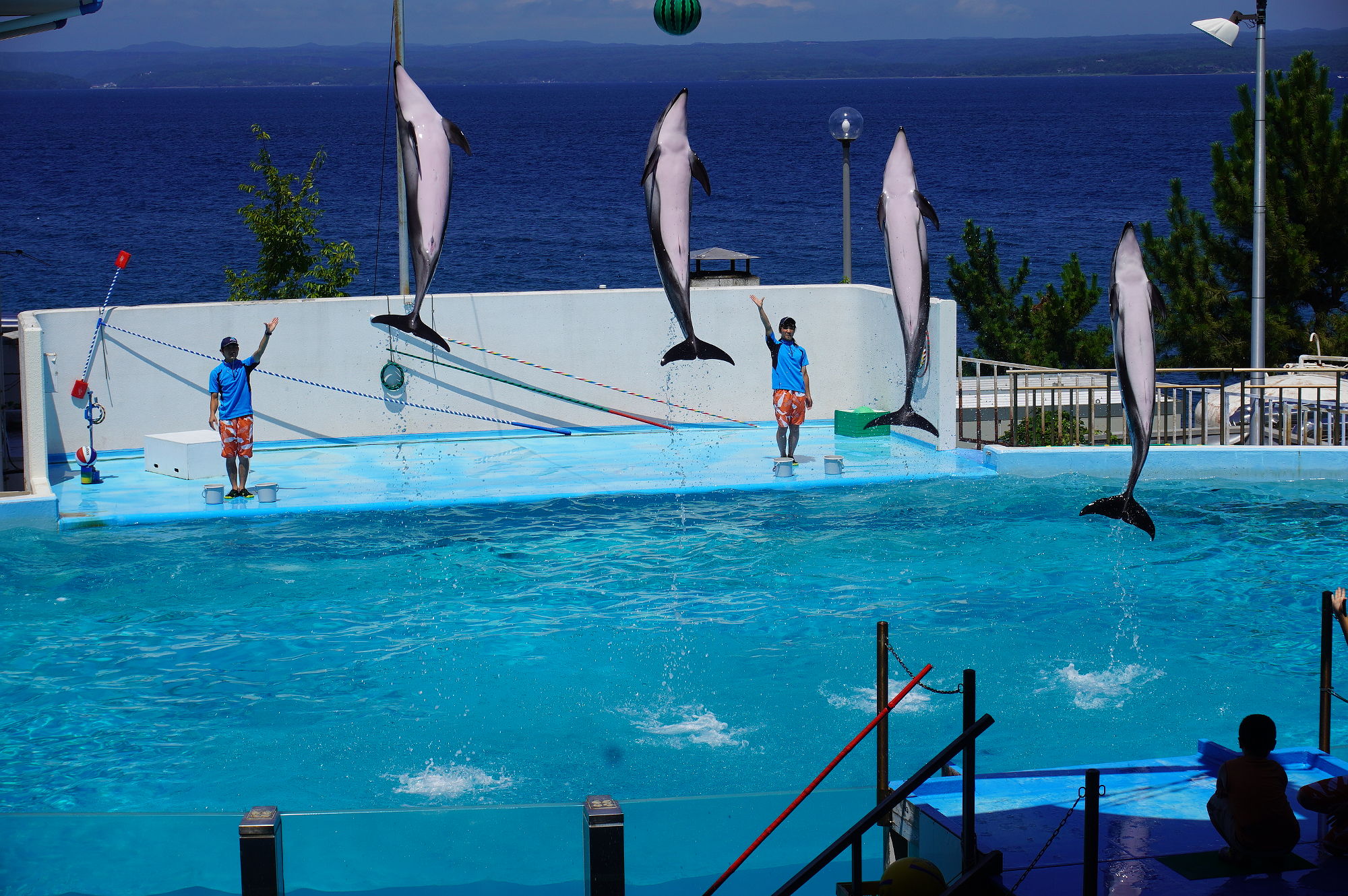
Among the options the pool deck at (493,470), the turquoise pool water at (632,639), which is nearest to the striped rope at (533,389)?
the pool deck at (493,470)

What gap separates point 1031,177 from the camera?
9125 centimetres

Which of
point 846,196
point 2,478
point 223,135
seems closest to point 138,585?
point 2,478

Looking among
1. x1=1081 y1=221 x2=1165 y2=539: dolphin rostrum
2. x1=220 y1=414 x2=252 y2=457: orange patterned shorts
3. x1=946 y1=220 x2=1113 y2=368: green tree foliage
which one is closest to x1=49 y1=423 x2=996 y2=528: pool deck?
x1=220 y1=414 x2=252 y2=457: orange patterned shorts

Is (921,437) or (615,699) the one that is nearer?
(615,699)

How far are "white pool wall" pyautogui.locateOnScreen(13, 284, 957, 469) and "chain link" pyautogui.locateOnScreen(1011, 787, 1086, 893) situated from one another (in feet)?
32.0

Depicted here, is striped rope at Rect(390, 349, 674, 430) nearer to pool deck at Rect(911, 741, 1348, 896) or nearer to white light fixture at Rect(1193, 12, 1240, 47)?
white light fixture at Rect(1193, 12, 1240, 47)

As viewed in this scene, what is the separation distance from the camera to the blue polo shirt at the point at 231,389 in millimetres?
13164

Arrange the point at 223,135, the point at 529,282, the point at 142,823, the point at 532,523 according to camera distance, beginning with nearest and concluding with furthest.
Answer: the point at 142,823 → the point at 532,523 → the point at 529,282 → the point at 223,135

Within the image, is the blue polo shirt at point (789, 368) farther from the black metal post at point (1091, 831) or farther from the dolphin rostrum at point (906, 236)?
the black metal post at point (1091, 831)

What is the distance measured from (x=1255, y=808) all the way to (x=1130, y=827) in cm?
59

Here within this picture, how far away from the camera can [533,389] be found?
655 inches

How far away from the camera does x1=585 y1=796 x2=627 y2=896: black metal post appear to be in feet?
17.3

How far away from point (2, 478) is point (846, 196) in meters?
9.67

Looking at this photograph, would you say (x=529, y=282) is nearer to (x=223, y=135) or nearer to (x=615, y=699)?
(x=615, y=699)
